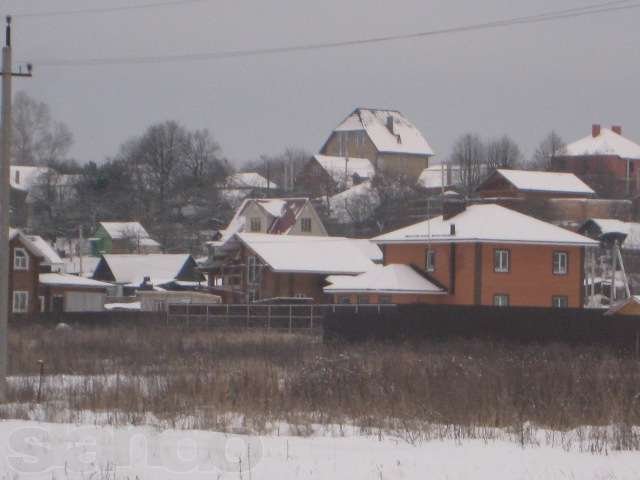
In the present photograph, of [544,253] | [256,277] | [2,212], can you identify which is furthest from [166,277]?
[2,212]

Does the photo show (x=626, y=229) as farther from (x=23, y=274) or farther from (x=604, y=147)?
(x=23, y=274)

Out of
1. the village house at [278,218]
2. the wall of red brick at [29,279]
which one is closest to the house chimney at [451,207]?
the wall of red brick at [29,279]

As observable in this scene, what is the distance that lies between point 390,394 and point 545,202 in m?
76.0

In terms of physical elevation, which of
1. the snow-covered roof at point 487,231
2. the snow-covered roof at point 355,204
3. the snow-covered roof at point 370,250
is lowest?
the snow-covered roof at point 370,250

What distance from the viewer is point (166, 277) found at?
295 feet

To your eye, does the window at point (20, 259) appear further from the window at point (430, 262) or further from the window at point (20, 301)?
the window at point (430, 262)

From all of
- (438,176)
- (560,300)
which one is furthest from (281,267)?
(438,176)

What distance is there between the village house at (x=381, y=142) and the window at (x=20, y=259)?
7342 centimetres

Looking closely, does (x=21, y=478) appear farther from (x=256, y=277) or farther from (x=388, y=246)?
(x=256, y=277)

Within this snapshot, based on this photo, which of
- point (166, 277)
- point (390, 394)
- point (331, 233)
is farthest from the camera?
point (331, 233)

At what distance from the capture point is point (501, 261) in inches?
2388

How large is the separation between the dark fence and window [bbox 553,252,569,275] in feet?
56.9

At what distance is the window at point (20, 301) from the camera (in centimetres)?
7119

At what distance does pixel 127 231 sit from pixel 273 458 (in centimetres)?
9345
